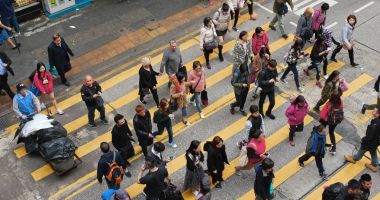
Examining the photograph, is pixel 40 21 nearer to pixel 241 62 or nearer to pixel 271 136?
pixel 241 62

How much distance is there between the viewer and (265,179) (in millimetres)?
9836

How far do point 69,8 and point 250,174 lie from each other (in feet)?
30.8

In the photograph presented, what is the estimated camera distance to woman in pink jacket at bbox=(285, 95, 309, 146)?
11422mm

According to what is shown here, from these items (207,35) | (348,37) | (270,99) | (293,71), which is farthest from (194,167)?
(348,37)

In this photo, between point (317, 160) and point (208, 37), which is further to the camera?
point (208, 37)

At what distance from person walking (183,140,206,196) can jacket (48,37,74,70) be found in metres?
5.18

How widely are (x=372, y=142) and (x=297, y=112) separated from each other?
181 centimetres

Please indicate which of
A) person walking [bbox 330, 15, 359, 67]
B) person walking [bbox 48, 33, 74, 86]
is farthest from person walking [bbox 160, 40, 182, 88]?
person walking [bbox 330, 15, 359, 67]

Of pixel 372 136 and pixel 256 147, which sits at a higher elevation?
pixel 256 147

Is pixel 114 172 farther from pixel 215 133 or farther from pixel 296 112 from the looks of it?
pixel 296 112

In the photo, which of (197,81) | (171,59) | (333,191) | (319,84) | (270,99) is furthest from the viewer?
(319,84)

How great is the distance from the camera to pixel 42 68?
12469 millimetres

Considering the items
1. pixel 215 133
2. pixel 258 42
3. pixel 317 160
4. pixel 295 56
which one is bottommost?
pixel 215 133

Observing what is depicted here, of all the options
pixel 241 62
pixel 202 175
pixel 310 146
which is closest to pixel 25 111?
pixel 202 175
